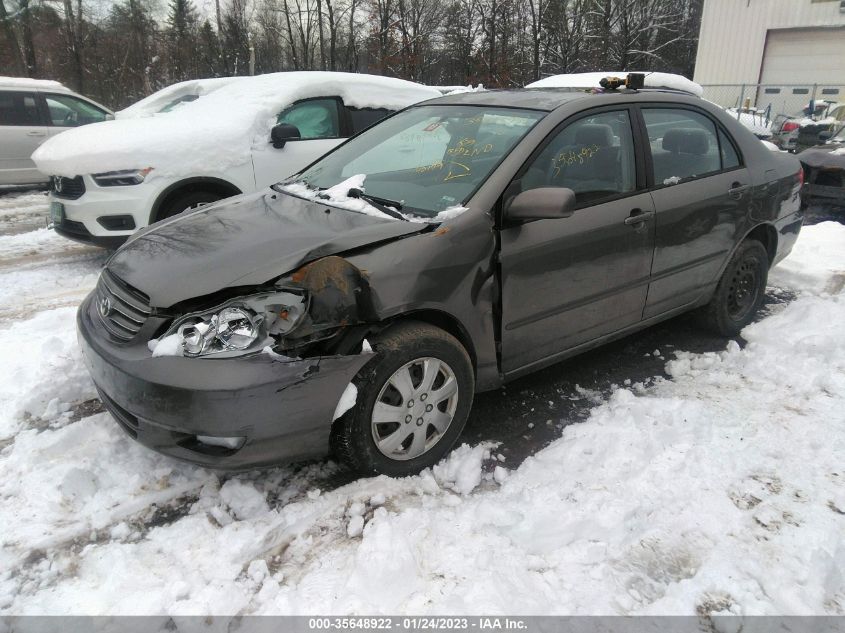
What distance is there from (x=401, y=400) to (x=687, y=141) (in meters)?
2.70

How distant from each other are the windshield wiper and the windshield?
0.02 metres

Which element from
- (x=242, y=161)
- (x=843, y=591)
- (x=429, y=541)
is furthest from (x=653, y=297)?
(x=242, y=161)

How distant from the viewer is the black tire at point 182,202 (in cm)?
545

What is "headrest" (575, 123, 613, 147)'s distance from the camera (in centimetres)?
332

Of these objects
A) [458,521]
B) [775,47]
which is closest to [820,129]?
[775,47]

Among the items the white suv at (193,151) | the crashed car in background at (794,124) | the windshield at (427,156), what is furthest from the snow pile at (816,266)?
the crashed car in background at (794,124)

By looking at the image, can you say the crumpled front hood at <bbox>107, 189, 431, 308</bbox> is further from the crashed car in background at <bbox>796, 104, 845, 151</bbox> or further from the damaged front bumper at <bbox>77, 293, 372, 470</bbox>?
the crashed car in background at <bbox>796, 104, 845, 151</bbox>

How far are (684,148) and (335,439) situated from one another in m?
2.95

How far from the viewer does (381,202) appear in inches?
122

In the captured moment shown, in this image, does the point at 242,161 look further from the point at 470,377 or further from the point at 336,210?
the point at 470,377

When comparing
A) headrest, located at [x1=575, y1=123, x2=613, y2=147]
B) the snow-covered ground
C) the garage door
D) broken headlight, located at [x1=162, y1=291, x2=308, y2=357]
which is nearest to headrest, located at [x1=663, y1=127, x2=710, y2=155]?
headrest, located at [x1=575, y1=123, x2=613, y2=147]

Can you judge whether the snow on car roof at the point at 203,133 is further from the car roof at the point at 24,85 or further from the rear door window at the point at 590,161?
the car roof at the point at 24,85

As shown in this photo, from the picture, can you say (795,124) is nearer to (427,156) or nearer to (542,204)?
(427,156)

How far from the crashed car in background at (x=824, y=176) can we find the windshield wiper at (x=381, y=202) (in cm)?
757
